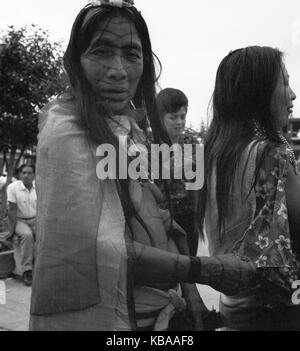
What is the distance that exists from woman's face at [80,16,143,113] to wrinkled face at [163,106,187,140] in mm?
216

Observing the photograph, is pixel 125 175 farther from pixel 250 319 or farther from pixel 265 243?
pixel 250 319

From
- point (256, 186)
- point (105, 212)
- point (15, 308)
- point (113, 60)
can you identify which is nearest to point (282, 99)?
point (256, 186)

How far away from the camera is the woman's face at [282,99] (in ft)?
4.25

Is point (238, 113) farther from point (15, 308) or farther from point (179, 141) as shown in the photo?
point (15, 308)

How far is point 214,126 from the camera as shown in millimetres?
1371

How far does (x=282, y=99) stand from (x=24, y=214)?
3725 millimetres

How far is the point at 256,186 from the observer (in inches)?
48.7

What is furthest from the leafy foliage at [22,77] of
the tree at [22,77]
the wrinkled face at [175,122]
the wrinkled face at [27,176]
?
the wrinkled face at [175,122]

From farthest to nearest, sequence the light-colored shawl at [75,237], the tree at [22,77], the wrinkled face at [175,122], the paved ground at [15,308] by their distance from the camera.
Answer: the tree at [22,77]
the paved ground at [15,308]
the wrinkled face at [175,122]
the light-colored shawl at [75,237]

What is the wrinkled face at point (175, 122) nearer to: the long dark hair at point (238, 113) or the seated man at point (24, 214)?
the long dark hair at point (238, 113)

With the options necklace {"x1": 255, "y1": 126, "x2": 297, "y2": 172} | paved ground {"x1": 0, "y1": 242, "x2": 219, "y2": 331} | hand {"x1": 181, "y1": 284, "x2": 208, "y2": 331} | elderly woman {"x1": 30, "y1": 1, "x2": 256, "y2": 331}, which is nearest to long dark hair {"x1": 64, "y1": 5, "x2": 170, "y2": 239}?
elderly woman {"x1": 30, "y1": 1, "x2": 256, "y2": 331}

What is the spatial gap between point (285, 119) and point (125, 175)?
0.53 metres

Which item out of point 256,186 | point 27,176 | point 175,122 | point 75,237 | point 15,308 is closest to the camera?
point 75,237

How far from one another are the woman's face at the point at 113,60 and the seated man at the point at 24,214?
354 centimetres
